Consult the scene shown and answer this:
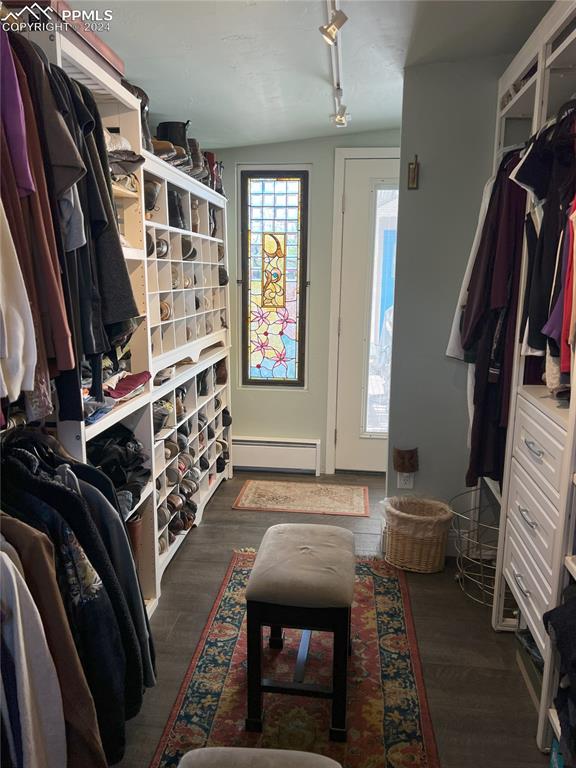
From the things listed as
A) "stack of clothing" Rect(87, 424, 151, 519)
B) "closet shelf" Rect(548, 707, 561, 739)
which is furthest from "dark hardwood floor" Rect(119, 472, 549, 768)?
"stack of clothing" Rect(87, 424, 151, 519)

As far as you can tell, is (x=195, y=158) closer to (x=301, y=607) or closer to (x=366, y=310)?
(x=366, y=310)

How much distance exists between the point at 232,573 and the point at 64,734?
1.63m

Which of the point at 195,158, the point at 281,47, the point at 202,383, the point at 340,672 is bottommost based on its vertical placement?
the point at 340,672

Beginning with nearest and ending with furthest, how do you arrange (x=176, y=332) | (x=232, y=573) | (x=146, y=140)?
1. (x=146, y=140)
2. (x=232, y=573)
3. (x=176, y=332)

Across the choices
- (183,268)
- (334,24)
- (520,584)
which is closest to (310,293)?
(183,268)

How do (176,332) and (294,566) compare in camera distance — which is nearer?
(294,566)

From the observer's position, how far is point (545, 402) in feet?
6.31

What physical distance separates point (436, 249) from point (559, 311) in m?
1.25

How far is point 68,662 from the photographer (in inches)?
50.3

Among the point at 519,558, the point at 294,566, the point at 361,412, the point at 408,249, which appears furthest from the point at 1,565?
the point at 361,412

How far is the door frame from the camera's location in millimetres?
3945

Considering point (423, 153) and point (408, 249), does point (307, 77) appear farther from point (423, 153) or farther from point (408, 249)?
point (408, 249)

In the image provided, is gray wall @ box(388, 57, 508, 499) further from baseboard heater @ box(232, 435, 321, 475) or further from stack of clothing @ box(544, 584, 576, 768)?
stack of clothing @ box(544, 584, 576, 768)

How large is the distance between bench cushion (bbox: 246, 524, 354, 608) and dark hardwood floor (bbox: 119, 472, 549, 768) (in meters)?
0.60
